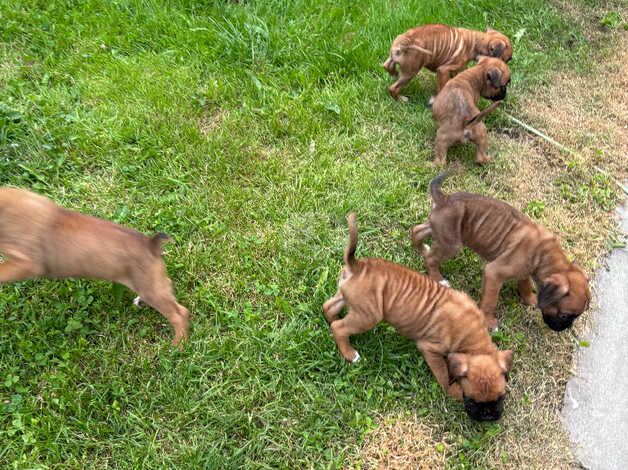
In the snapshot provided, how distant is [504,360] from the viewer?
379 cm

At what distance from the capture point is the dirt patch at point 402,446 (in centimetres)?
Result: 377

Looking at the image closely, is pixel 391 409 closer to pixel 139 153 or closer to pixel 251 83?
pixel 139 153

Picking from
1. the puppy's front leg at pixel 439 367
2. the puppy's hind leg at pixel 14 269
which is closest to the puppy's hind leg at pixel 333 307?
the puppy's front leg at pixel 439 367

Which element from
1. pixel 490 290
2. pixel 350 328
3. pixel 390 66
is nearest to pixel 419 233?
pixel 490 290

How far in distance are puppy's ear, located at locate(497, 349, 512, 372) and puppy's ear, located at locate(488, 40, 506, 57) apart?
3639 millimetres

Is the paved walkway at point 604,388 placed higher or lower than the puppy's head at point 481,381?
lower

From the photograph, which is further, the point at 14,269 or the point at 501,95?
the point at 501,95

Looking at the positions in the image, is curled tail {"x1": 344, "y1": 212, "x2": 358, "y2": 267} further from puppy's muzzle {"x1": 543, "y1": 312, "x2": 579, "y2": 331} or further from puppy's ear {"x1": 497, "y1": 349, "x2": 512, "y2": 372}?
puppy's muzzle {"x1": 543, "y1": 312, "x2": 579, "y2": 331}

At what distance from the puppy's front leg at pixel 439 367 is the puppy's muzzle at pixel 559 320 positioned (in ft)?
2.93

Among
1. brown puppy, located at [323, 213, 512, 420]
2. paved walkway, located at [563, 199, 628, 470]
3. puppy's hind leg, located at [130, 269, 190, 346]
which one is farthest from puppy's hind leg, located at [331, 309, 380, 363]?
paved walkway, located at [563, 199, 628, 470]

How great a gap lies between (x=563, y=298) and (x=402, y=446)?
5.25 feet

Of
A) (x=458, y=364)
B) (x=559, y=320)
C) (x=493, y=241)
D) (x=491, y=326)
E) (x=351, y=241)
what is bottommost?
(x=491, y=326)

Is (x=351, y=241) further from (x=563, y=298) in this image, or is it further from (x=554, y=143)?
(x=554, y=143)

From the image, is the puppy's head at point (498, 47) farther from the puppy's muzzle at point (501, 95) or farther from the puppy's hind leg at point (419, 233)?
the puppy's hind leg at point (419, 233)
